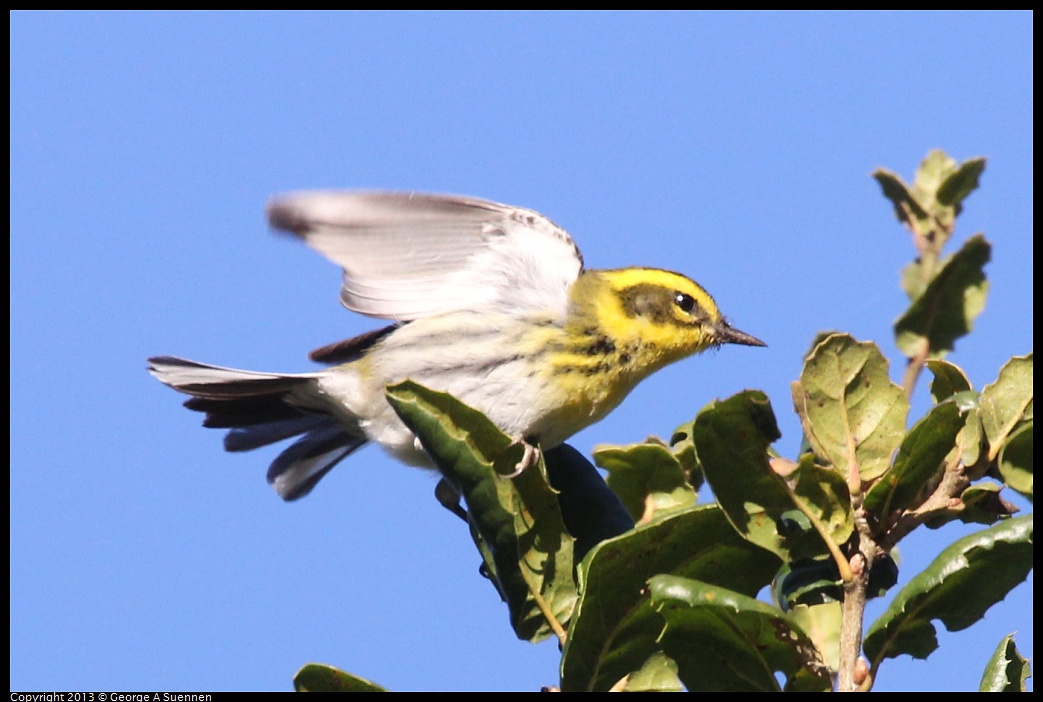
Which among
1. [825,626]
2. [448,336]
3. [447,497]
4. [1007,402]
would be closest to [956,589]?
[1007,402]

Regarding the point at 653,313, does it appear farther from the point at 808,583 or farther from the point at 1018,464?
the point at 1018,464

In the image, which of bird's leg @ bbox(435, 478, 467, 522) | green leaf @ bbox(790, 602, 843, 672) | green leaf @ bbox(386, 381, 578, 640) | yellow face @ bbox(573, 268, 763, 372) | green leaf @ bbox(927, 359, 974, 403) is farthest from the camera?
yellow face @ bbox(573, 268, 763, 372)

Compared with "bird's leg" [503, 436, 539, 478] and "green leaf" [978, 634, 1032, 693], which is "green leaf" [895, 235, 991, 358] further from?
"bird's leg" [503, 436, 539, 478]

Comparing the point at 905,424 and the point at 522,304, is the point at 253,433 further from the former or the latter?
the point at 905,424

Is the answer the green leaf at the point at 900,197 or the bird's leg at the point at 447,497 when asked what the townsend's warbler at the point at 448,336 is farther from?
the green leaf at the point at 900,197

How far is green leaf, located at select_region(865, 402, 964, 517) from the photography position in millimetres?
2490

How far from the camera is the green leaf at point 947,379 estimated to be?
2680 mm

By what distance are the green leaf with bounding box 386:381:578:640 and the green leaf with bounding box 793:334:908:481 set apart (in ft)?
2.19

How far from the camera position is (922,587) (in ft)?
8.17

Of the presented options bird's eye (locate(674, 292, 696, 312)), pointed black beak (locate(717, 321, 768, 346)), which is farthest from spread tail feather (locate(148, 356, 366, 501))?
pointed black beak (locate(717, 321, 768, 346))

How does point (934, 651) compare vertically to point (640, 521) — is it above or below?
below

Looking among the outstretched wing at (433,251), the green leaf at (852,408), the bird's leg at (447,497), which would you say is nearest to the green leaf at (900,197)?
the green leaf at (852,408)
